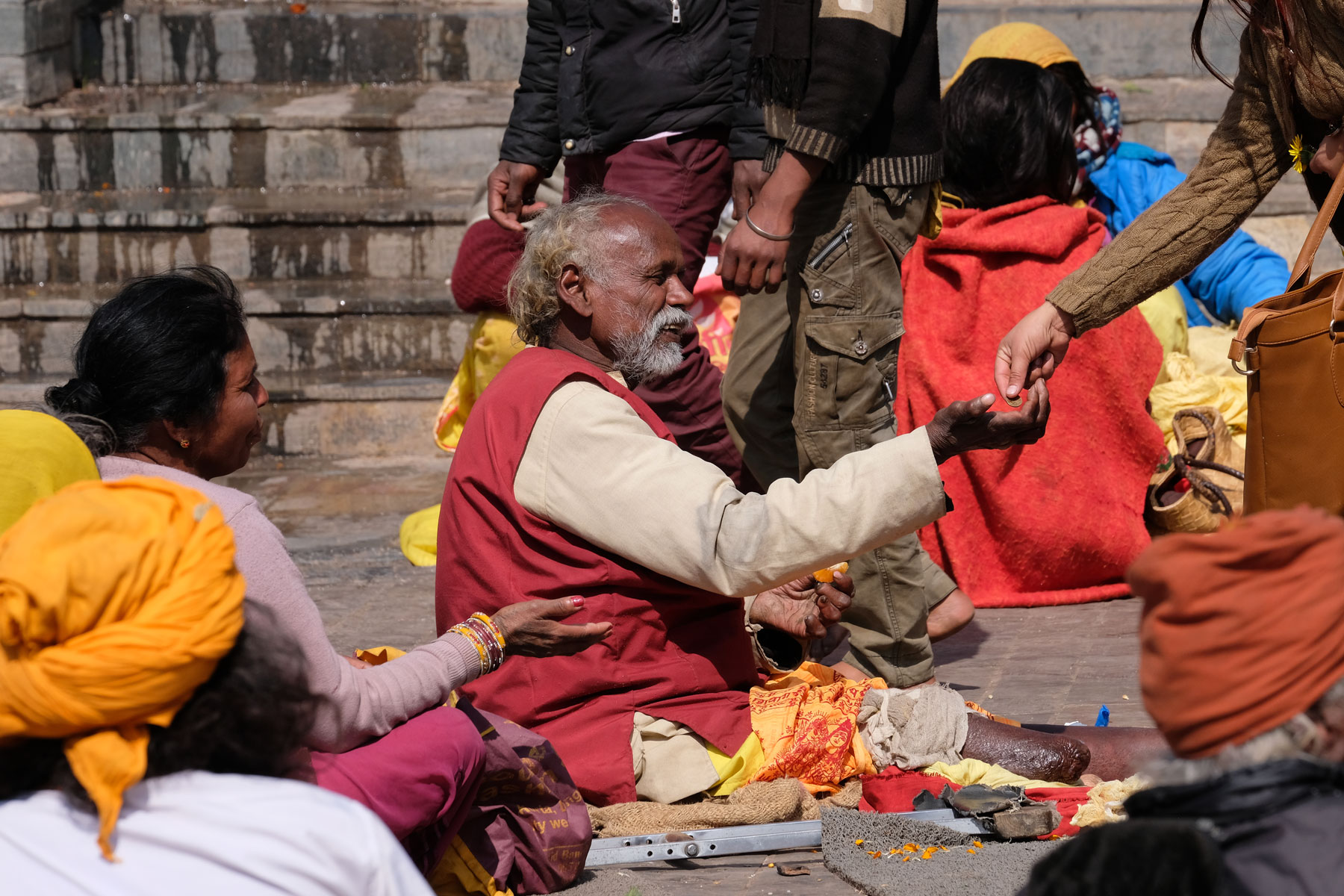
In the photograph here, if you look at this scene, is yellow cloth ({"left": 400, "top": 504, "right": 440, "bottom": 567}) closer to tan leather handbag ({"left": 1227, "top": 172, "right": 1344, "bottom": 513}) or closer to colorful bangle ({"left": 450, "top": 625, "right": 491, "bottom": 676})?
colorful bangle ({"left": 450, "top": 625, "right": 491, "bottom": 676})

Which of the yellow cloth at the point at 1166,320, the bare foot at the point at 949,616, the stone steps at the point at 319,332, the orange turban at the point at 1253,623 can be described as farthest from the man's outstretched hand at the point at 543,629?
the stone steps at the point at 319,332

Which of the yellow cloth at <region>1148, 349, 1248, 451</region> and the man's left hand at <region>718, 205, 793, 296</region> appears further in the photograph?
the yellow cloth at <region>1148, 349, 1248, 451</region>

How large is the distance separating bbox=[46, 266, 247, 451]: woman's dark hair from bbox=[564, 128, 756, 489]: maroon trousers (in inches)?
82.8

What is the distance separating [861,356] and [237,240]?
4.81 metres

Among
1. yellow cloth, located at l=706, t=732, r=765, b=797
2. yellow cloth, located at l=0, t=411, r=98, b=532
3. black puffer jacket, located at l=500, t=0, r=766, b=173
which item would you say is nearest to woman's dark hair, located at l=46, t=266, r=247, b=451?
yellow cloth, located at l=0, t=411, r=98, b=532

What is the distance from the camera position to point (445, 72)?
363 inches

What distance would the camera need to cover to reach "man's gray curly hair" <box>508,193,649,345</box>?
136 inches

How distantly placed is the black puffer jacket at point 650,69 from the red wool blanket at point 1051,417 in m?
1.14

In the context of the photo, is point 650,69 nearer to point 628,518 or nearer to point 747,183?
point 747,183

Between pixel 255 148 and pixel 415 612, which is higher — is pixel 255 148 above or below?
above

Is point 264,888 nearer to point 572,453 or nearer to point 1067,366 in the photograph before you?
point 572,453

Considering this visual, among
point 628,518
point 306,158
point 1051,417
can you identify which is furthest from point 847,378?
point 306,158

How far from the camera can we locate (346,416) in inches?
290

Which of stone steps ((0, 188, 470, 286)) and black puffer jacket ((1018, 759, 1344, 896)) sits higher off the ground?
black puffer jacket ((1018, 759, 1344, 896))
